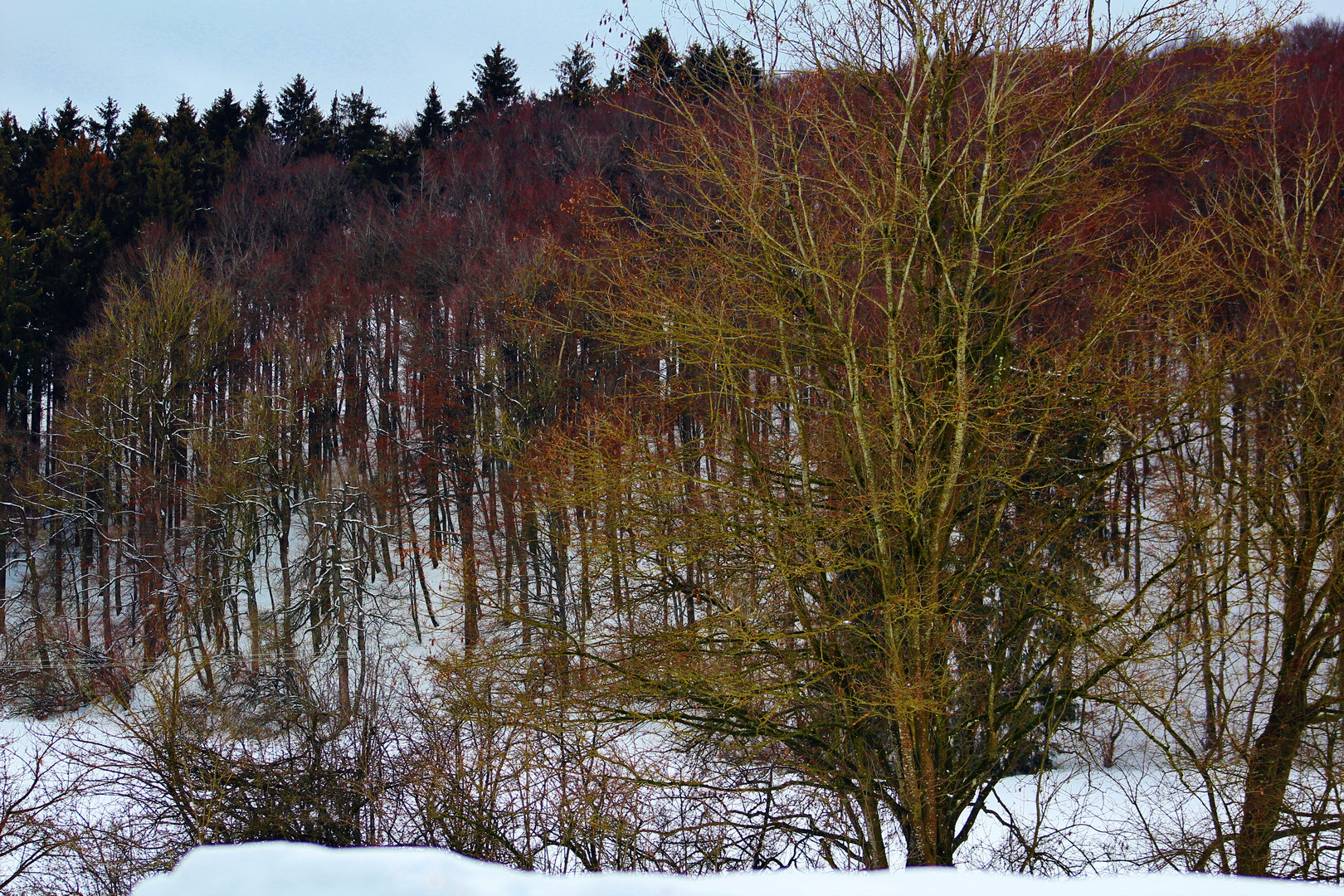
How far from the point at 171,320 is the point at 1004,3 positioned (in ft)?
87.2

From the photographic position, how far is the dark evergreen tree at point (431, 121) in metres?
52.0

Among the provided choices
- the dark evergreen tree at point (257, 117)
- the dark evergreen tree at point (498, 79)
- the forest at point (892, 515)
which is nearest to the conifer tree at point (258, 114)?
the dark evergreen tree at point (257, 117)

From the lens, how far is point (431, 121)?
2061 inches

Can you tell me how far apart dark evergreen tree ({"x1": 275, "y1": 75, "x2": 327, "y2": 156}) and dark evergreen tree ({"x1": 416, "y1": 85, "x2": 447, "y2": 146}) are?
5.66m

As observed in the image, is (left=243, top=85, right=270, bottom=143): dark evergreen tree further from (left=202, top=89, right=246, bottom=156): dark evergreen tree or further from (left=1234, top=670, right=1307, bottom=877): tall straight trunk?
(left=1234, top=670, right=1307, bottom=877): tall straight trunk

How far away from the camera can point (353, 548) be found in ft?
85.5

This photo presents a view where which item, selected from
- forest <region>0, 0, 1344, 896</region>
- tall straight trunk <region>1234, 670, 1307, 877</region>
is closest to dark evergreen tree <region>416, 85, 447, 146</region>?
forest <region>0, 0, 1344, 896</region>

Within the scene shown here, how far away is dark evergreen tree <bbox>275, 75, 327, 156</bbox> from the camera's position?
168 ft

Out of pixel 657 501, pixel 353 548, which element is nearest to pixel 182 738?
pixel 657 501

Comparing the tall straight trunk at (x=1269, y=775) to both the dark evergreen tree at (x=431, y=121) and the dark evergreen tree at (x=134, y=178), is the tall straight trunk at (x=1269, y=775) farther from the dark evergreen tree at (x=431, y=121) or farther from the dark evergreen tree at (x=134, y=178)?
the dark evergreen tree at (x=431, y=121)

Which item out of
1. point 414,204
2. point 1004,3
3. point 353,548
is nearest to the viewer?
point 1004,3

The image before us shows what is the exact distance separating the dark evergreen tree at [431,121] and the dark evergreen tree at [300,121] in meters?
5.66

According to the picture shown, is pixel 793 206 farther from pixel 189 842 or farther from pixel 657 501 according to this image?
pixel 189 842

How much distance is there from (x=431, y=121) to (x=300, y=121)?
26.5 ft
